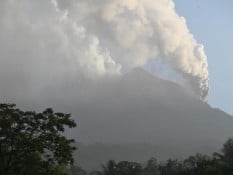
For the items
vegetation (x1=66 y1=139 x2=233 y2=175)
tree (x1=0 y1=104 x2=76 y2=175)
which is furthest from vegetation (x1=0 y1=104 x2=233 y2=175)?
vegetation (x1=66 y1=139 x2=233 y2=175)

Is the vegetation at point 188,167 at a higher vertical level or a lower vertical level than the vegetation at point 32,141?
higher

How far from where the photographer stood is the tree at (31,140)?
30.8 metres

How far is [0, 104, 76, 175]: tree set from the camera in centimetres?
3077

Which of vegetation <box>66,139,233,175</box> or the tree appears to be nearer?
the tree

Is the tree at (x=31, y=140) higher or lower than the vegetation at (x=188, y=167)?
lower

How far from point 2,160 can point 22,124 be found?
8.28 feet

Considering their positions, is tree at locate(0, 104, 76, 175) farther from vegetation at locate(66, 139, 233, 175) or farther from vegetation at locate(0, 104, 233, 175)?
vegetation at locate(66, 139, 233, 175)

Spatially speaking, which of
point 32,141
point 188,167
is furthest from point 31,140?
point 188,167

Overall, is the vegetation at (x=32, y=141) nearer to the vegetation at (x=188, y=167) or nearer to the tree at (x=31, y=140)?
the tree at (x=31, y=140)

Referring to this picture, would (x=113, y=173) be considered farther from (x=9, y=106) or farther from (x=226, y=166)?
(x=9, y=106)

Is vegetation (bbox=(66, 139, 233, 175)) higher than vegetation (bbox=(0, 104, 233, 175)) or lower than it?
higher

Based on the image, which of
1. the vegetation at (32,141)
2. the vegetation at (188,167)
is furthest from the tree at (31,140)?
the vegetation at (188,167)

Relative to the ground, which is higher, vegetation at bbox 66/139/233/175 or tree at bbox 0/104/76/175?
vegetation at bbox 66/139/233/175

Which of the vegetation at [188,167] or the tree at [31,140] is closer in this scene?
the tree at [31,140]
